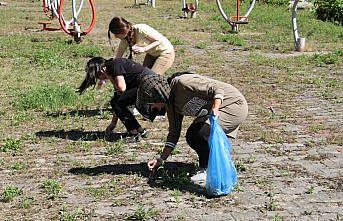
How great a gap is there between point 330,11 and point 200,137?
16.6m

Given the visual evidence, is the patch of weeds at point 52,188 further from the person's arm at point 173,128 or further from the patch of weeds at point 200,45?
the patch of weeds at point 200,45

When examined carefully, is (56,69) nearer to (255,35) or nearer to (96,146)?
(96,146)

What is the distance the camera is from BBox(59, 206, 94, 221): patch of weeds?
15.2ft

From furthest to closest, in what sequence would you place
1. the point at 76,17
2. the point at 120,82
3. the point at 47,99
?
1. the point at 76,17
2. the point at 47,99
3. the point at 120,82

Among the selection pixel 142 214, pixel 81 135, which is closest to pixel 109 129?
pixel 81 135

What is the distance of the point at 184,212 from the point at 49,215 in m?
1.07

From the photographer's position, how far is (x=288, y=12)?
23.2m

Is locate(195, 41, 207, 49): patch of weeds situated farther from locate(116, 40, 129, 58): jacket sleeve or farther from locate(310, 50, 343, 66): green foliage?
locate(116, 40, 129, 58): jacket sleeve

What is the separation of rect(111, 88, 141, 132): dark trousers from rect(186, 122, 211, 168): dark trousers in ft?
5.57

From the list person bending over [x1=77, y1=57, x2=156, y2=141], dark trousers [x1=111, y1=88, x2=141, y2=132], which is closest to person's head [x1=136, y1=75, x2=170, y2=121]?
person bending over [x1=77, y1=57, x2=156, y2=141]

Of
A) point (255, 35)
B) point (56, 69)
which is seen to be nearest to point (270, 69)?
point (56, 69)

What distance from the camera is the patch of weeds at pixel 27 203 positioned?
495cm

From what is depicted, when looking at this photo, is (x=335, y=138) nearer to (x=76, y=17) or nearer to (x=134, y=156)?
(x=134, y=156)

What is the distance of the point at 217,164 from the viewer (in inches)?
196
